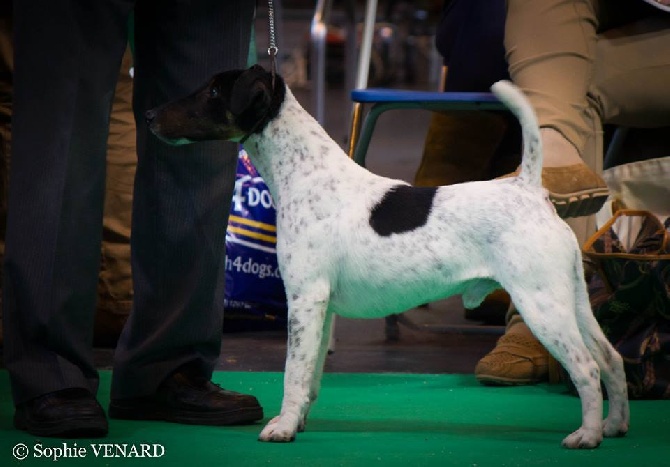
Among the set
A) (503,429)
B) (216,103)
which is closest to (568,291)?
(503,429)

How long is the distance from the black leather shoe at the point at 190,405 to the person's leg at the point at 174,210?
0.07ft

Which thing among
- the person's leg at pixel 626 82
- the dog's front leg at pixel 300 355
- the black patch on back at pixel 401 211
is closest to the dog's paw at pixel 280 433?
the dog's front leg at pixel 300 355

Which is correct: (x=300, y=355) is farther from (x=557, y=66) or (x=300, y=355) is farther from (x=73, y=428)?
(x=557, y=66)

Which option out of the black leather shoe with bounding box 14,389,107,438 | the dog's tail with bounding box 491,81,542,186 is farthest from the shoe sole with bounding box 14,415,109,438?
the dog's tail with bounding box 491,81,542,186

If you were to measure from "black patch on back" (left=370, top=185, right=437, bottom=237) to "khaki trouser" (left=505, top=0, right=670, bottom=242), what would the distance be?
92 centimetres

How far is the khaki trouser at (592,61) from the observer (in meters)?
3.20

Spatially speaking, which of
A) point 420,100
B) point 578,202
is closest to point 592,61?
point 420,100

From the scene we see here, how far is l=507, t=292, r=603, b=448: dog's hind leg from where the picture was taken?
7.45ft

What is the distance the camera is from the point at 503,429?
8.23ft

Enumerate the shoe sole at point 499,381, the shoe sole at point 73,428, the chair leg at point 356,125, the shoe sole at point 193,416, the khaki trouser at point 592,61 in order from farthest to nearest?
the chair leg at point 356,125, the khaki trouser at point 592,61, the shoe sole at point 499,381, the shoe sole at point 193,416, the shoe sole at point 73,428

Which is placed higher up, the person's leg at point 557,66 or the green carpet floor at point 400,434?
the person's leg at point 557,66

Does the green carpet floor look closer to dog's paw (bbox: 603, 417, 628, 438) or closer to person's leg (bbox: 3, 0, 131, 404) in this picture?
dog's paw (bbox: 603, 417, 628, 438)

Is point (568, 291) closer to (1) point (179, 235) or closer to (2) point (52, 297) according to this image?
(1) point (179, 235)

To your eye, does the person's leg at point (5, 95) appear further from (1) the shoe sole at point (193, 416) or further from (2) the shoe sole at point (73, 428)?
(2) the shoe sole at point (73, 428)
